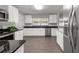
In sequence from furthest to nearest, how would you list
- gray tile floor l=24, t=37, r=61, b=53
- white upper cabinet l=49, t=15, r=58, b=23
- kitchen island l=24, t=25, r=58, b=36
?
white upper cabinet l=49, t=15, r=58, b=23, kitchen island l=24, t=25, r=58, b=36, gray tile floor l=24, t=37, r=61, b=53

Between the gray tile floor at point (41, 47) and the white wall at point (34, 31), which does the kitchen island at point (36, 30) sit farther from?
the gray tile floor at point (41, 47)

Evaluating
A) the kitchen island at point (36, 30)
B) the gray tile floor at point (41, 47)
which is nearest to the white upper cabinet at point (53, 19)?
the kitchen island at point (36, 30)

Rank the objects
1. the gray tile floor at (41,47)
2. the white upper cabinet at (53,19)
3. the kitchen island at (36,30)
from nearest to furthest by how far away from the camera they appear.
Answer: the gray tile floor at (41,47) < the kitchen island at (36,30) < the white upper cabinet at (53,19)

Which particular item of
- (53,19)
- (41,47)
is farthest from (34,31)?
(41,47)

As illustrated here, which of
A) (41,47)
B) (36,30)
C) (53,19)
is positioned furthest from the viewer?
(53,19)

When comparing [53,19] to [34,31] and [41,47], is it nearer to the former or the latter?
[34,31]

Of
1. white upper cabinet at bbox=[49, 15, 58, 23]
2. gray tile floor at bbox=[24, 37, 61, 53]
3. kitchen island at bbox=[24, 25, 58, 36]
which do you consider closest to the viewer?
gray tile floor at bbox=[24, 37, 61, 53]

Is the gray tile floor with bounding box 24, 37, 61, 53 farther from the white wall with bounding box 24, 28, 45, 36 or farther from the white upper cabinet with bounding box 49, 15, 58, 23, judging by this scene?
the white upper cabinet with bounding box 49, 15, 58, 23

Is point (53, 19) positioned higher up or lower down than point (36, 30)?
higher up

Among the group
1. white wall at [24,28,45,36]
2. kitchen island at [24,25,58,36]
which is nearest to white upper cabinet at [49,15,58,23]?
kitchen island at [24,25,58,36]

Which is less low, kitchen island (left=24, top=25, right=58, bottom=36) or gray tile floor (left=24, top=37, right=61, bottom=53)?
kitchen island (left=24, top=25, right=58, bottom=36)
